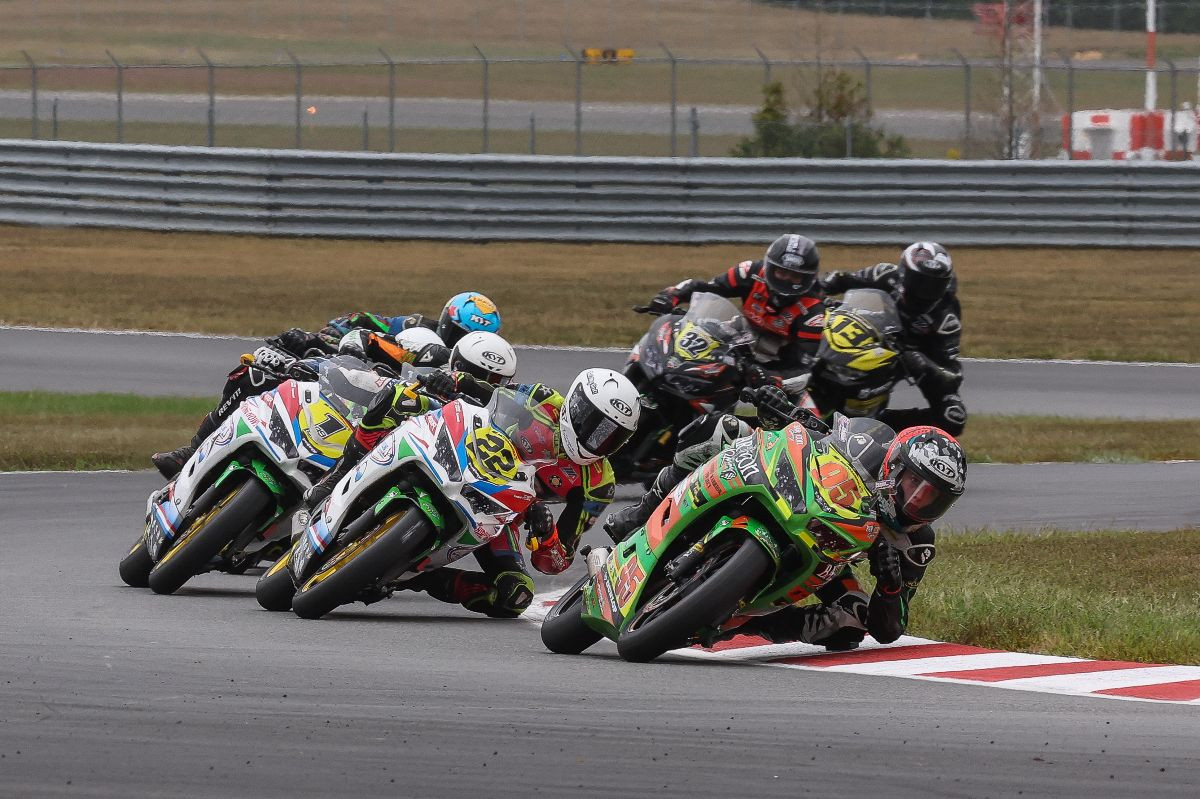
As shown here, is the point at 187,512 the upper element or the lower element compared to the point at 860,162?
lower

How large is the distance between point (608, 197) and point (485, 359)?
60.1 feet

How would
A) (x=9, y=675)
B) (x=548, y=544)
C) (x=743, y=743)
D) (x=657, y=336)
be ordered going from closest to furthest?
1. (x=743, y=743)
2. (x=9, y=675)
3. (x=548, y=544)
4. (x=657, y=336)

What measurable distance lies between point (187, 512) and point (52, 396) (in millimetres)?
9371

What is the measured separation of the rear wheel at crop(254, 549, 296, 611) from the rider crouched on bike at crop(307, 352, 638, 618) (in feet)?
1.07

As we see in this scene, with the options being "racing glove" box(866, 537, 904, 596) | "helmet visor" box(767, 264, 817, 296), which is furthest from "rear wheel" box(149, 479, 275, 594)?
"helmet visor" box(767, 264, 817, 296)

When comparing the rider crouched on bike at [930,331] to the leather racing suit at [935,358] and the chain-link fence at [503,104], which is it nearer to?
the leather racing suit at [935,358]

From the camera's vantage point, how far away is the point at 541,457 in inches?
343

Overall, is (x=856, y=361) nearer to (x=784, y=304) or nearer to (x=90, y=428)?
(x=784, y=304)

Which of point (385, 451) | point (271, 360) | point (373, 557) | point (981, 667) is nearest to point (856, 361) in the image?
point (271, 360)

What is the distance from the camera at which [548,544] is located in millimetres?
9008

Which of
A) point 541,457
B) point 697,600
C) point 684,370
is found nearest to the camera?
point 697,600

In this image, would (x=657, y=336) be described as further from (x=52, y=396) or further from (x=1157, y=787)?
(x=52, y=396)

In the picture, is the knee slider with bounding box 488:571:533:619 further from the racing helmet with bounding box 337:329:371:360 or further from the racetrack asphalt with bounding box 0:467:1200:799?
the racing helmet with bounding box 337:329:371:360

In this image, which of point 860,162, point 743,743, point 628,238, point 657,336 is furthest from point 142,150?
point 743,743
